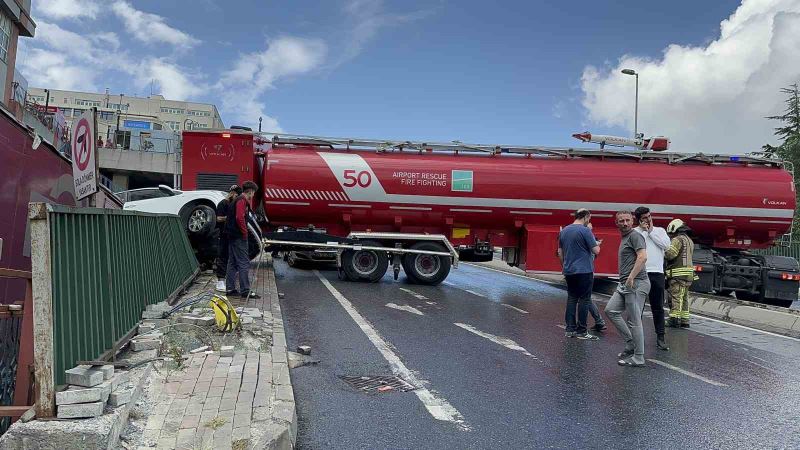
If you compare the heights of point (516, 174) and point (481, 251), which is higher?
point (516, 174)

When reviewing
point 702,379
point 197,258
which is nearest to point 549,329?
point 702,379

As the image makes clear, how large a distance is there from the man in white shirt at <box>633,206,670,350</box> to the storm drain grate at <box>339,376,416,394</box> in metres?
3.95

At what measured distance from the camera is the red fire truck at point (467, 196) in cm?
1284

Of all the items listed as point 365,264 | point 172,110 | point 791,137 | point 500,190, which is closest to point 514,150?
point 500,190

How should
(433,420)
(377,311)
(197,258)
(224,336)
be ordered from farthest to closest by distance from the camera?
(197,258)
(377,311)
(224,336)
(433,420)

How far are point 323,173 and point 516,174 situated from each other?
14.8 ft

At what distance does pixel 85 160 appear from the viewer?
4.34 m

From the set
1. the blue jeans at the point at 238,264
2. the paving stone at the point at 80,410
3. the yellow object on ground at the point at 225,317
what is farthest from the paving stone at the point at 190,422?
the blue jeans at the point at 238,264

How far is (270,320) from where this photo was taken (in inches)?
277

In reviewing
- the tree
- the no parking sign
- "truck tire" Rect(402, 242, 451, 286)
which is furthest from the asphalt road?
the tree

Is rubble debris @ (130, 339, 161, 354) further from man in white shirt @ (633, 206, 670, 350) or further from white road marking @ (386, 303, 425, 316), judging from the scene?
man in white shirt @ (633, 206, 670, 350)

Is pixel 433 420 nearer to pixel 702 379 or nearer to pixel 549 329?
pixel 702 379

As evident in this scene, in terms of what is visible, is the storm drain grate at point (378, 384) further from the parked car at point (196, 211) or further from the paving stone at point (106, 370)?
the parked car at point (196, 211)

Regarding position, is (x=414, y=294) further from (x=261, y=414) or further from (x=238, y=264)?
(x=261, y=414)
